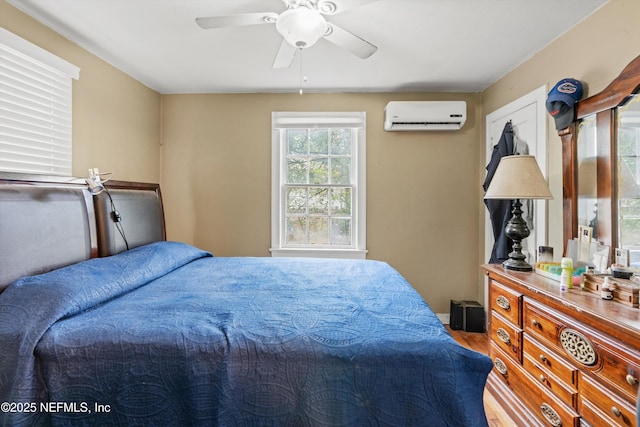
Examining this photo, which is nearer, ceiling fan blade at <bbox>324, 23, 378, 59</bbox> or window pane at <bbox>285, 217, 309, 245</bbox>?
ceiling fan blade at <bbox>324, 23, 378, 59</bbox>

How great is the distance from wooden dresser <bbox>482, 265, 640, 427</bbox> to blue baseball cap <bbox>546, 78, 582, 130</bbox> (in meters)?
1.05

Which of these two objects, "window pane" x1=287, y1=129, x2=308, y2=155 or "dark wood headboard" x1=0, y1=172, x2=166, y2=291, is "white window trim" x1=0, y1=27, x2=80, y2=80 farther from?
"window pane" x1=287, y1=129, x2=308, y2=155

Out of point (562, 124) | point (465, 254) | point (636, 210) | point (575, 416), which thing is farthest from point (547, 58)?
point (575, 416)

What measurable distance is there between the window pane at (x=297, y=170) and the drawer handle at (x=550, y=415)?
8.68 ft

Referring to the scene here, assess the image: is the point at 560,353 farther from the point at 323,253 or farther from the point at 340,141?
the point at 340,141

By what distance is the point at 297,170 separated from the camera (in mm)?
3441

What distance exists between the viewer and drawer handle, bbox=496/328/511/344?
6.29 feet

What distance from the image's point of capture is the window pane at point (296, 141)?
3.42 m

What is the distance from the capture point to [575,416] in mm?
1377

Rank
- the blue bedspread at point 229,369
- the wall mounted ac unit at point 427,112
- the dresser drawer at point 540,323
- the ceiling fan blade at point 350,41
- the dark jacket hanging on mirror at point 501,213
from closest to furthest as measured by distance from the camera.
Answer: the blue bedspread at point 229,369 < the dresser drawer at point 540,323 < the ceiling fan blade at point 350,41 < the dark jacket hanging on mirror at point 501,213 < the wall mounted ac unit at point 427,112

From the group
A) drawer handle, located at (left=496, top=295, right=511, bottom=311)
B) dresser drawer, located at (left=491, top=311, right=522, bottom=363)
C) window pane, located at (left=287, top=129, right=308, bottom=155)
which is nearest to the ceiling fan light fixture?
window pane, located at (left=287, top=129, right=308, bottom=155)

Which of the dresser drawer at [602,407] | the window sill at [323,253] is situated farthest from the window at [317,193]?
the dresser drawer at [602,407]

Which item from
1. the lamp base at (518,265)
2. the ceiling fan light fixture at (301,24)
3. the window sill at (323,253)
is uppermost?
the ceiling fan light fixture at (301,24)

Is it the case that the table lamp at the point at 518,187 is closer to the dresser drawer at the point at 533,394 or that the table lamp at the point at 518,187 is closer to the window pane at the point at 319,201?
the dresser drawer at the point at 533,394
